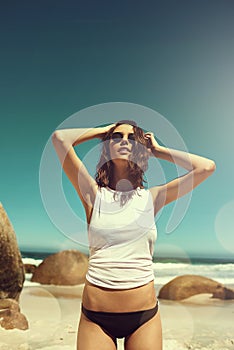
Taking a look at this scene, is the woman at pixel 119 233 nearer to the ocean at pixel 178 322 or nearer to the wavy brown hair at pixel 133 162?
the wavy brown hair at pixel 133 162

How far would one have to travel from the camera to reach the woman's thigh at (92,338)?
3.60ft

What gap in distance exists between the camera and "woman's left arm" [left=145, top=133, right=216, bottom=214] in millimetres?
1290

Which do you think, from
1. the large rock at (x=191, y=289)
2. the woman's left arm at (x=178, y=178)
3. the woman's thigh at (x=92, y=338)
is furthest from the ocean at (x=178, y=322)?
the woman's left arm at (x=178, y=178)

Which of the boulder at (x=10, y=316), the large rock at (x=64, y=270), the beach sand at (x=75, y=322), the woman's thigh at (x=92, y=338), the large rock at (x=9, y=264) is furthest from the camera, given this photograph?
the large rock at (x=64, y=270)

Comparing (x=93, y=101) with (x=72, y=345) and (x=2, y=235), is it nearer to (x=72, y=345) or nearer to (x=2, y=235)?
(x=2, y=235)

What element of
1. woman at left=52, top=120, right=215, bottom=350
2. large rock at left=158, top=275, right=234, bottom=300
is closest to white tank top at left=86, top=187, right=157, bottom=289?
woman at left=52, top=120, right=215, bottom=350

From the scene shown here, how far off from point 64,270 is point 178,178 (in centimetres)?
603

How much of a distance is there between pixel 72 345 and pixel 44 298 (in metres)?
2.78

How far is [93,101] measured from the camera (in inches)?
303

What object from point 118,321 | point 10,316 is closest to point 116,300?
point 118,321

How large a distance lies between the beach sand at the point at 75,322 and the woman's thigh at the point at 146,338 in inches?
89.9

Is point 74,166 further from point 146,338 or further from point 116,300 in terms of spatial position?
point 146,338

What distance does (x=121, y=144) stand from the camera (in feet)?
4.20

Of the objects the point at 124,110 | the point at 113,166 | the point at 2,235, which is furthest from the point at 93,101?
the point at 113,166
